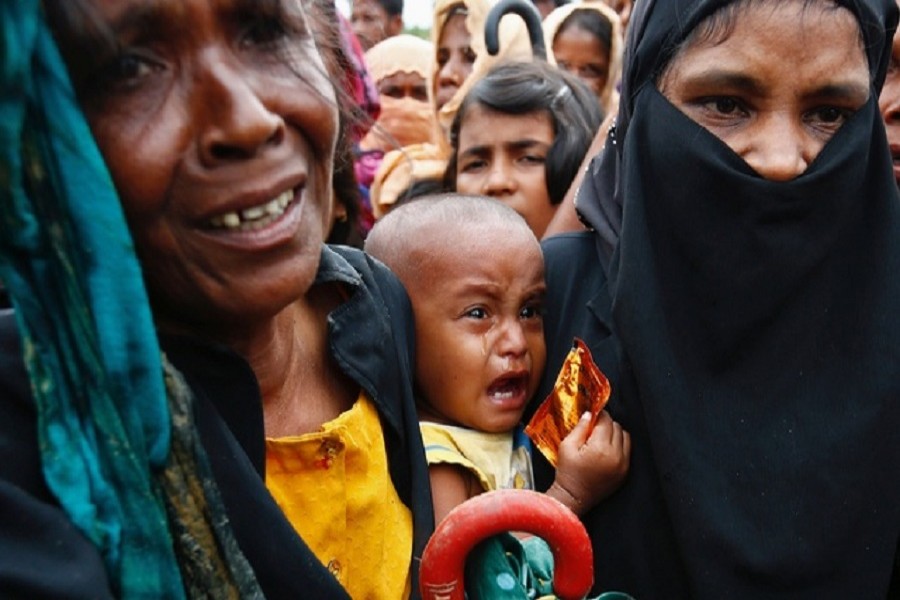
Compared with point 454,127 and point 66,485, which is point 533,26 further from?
point 66,485

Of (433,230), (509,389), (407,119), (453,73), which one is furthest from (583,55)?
(509,389)

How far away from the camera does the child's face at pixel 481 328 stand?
2.45m

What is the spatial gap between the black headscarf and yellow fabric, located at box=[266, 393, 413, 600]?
587mm

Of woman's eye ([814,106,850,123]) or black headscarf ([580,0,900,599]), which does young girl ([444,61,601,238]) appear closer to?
black headscarf ([580,0,900,599])

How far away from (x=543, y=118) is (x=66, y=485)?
290cm

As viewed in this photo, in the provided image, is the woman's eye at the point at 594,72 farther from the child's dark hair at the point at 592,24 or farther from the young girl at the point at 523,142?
the young girl at the point at 523,142

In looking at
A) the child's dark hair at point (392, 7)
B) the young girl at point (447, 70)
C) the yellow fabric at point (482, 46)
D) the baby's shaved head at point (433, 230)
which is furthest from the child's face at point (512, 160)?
the child's dark hair at point (392, 7)

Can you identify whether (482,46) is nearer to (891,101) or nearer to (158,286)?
(891,101)

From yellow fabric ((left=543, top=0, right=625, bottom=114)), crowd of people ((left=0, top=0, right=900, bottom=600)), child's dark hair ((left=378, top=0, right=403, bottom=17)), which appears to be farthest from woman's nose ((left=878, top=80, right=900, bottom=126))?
child's dark hair ((left=378, top=0, right=403, bottom=17))

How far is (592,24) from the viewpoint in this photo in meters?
5.46

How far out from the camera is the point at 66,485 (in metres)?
1.22

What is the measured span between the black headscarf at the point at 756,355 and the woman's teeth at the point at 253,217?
3.05ft

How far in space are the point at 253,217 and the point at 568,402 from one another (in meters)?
1.03

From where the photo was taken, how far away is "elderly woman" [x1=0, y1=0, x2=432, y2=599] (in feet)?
3.89
